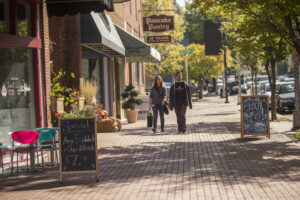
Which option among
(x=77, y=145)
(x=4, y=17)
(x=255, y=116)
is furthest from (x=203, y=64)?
(x=77, y=145)

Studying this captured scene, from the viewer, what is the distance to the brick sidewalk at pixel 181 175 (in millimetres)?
6930

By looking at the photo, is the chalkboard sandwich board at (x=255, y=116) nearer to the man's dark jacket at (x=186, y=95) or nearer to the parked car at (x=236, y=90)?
the man's dark jacket at (x=186, y=95)

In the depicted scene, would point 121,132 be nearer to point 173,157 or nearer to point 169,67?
point 173,157

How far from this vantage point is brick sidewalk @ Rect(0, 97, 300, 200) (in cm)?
693

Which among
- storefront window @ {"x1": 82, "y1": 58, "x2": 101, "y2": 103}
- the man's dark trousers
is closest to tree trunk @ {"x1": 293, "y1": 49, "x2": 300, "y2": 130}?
the man's dark trousers

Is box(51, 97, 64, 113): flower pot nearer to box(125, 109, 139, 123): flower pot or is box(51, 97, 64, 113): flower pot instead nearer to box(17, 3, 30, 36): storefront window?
box(17, 3, 30, 36): storefront window

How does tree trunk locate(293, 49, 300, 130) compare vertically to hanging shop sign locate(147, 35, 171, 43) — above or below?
below

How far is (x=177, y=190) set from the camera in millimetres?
7051

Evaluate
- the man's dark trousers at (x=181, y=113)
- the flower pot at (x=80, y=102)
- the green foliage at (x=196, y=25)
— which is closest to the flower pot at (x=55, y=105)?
the flower pot at (x=80, y=102)

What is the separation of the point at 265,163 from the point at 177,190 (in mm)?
2870

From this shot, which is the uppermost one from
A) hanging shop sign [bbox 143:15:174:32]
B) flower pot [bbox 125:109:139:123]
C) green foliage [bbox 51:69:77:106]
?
hanging shop sign [bbox 143:15:174:32]

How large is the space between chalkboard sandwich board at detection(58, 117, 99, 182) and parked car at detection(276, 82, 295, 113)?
18.2m

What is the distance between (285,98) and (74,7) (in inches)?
625

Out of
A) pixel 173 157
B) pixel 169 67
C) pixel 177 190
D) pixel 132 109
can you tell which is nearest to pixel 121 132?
pixel 132 109
